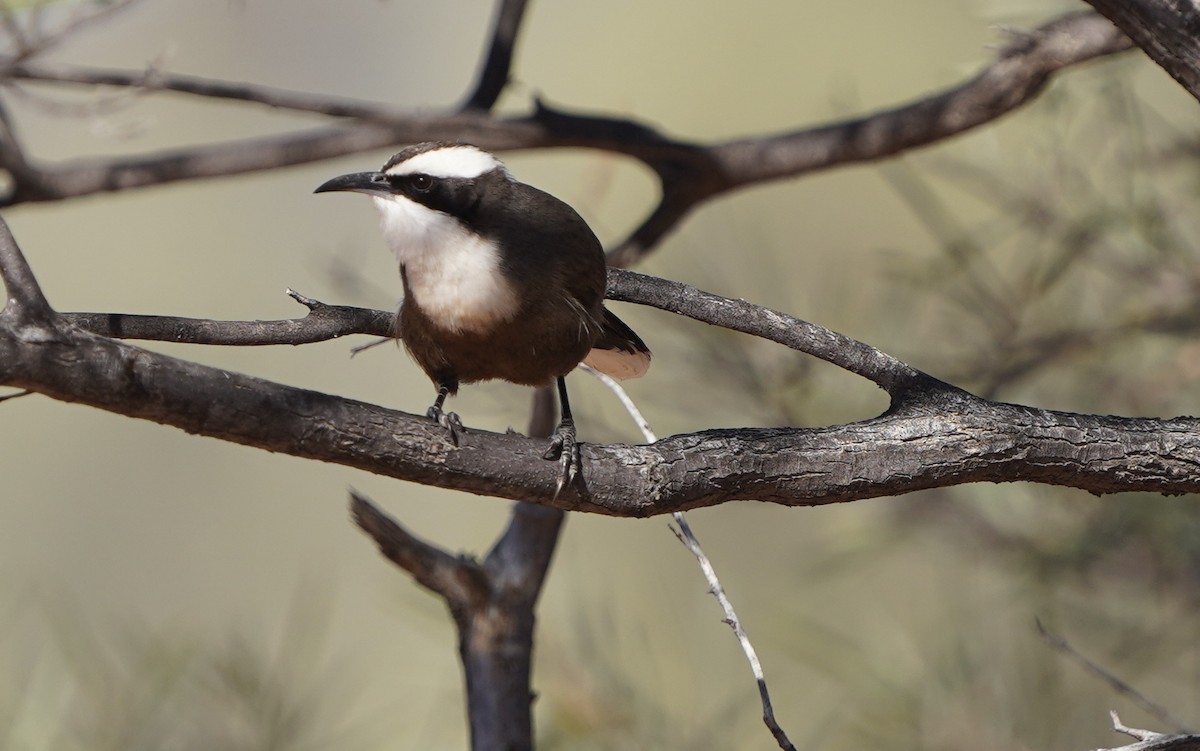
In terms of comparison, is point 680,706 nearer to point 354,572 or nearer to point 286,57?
point 354,572

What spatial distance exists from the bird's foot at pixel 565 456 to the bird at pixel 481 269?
20 cm

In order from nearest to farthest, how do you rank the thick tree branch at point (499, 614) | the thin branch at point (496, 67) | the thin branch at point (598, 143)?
the thick tree branch at point (499, 614)
the thin branch at point (598, 143)
the thin branch at point (496, 67)

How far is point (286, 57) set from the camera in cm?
564

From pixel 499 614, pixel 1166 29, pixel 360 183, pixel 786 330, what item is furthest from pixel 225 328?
pixel 1166 29

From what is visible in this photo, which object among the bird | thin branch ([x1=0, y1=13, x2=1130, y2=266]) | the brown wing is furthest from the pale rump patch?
thin branch ([x1=0, y1=13, x2=1130, y2=266])

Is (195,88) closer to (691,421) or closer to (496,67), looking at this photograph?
(496,67)

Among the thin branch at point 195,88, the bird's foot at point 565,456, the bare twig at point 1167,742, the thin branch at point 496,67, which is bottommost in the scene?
the bare twig at point 1167,742

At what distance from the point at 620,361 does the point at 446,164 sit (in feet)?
1.19

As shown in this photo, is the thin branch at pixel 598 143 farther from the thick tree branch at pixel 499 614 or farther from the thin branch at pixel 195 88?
the thick tree branch at pixel 499 614

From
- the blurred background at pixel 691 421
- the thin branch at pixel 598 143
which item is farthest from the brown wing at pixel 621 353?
the blurred background at pixel 691 421

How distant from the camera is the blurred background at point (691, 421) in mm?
2244

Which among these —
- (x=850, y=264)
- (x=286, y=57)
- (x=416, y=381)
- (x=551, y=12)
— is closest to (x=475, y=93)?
(x=850, y=264)

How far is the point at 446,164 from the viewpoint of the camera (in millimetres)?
1485

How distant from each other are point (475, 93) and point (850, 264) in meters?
1.80
